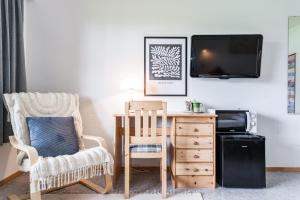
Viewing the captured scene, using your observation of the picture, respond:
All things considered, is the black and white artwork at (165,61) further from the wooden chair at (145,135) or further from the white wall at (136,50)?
the wooden chair at (145,135)

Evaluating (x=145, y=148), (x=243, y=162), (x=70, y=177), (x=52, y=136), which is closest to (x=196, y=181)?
(x=243, y=162)

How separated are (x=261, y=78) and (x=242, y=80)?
0.25 meters

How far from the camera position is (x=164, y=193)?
95.7 inches

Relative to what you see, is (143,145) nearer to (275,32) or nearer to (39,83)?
(39,83)

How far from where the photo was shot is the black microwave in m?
2.98

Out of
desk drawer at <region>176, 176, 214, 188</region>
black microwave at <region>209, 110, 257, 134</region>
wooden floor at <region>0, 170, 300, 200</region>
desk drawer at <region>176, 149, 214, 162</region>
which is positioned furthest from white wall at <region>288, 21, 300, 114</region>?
desk drawer at <region>176, 176, 214, 188</region>

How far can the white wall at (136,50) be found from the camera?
323 centimetres

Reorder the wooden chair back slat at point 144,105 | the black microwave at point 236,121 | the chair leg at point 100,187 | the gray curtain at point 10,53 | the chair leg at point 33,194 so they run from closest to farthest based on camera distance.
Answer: the chair leg at point 33,194 < the wooden chair back slat at point 144,105 < the chair leg at point 100,187 < the gray curtain at point 10,53 < the black microwave at point 236,121

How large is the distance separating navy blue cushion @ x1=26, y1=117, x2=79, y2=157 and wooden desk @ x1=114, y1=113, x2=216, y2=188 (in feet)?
3.55

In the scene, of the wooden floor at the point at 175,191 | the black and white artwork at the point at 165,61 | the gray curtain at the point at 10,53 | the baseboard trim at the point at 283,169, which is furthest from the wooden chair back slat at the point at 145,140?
the baseboard trim at the point at 283,169

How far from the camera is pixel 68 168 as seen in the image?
7.09ft

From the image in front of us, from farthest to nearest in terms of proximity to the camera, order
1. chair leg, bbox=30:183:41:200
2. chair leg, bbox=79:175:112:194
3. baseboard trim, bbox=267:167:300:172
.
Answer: baseboard trim, bbox=267:167:300:172 < chair leg, bbox=79:175:112:194 < chair leg, bbox=30:183:41:200

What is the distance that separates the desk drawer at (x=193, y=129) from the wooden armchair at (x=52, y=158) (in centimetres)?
80

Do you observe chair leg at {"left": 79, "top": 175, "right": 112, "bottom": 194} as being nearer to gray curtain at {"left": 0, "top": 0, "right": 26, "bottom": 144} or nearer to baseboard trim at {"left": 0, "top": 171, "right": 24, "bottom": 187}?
baseboard trim at {"left": 0, "top": 171, "right": 24, "bottom": 187}
